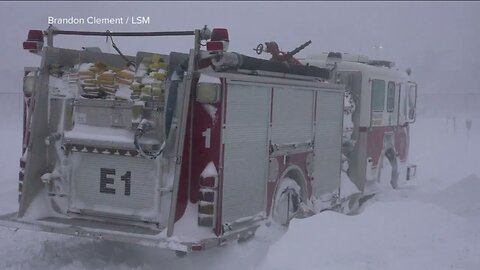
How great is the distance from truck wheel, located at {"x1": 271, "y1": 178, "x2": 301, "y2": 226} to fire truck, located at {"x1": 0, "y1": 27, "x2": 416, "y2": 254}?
0.05ft

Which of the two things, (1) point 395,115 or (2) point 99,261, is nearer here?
(2) point 99,261

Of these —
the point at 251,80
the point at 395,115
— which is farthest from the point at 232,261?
the point at 395,115

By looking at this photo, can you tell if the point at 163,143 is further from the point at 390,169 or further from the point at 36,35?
the point at 390,169

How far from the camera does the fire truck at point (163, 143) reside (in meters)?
5.58

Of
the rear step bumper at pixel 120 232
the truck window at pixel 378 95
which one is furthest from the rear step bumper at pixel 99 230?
the truck window at pixel 378 95

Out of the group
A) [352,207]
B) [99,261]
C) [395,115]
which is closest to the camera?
[99,261]

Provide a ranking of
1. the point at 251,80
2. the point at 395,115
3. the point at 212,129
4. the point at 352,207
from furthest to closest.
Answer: the point at 395,115, the point at 352,207, the point at 251,80, the point at 212,129

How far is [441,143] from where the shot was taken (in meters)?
20.7

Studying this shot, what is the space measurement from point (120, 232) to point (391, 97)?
20.4 ft

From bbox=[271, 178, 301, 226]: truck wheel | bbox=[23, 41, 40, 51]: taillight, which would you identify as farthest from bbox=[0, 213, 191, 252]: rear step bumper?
bbox=[23, 41, 40, 51]: taillight

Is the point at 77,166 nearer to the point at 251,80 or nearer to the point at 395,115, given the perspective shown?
the point at 251,80

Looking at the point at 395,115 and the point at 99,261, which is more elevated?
the point at 395,115

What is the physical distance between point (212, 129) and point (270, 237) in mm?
1611

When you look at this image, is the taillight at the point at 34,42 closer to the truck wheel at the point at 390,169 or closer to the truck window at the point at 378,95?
the truck window at the point at 378,95
